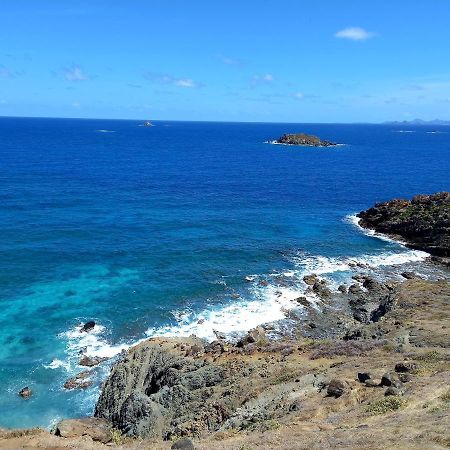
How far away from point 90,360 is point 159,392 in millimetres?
12526

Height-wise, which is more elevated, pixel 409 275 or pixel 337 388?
pixel 337 388

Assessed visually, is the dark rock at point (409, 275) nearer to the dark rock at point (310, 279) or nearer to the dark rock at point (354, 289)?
the dark rock at point (354, 289)

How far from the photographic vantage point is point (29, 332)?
4666 cm

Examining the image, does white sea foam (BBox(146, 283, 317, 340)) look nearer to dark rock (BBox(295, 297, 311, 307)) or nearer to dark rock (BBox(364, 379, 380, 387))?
dark rock (BBox(295, 297, 311, 307))

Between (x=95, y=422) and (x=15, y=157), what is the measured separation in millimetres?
145591

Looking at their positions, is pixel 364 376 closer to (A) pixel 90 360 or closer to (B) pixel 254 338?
(B) pixel 254 338

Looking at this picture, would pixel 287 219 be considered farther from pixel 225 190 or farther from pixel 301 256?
pixel 225 190

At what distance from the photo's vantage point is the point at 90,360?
140ft

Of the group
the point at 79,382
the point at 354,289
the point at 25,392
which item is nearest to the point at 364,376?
the point at 79,382

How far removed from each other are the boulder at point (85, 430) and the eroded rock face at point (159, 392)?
1.06 metres

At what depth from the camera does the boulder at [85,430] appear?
29.4 m

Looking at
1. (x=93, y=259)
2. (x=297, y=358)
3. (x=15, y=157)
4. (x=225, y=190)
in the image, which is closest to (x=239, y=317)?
(x=297, y=358)

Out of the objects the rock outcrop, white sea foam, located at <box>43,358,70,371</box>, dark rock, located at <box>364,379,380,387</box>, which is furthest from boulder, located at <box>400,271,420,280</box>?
white sea foam, located at <box>43,358,70,371</box>

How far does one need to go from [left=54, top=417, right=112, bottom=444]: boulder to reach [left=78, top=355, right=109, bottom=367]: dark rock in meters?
10.4
